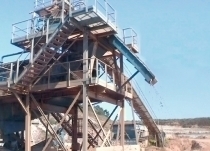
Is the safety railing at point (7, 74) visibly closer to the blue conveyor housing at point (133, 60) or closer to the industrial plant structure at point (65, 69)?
the industrial plant structure at point (65, 69)

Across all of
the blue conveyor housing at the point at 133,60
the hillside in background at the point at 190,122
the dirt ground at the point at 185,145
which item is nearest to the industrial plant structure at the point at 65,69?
the blue conveyor housing at the point at 133,60

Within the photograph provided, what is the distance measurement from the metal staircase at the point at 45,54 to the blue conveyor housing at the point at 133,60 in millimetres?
3320

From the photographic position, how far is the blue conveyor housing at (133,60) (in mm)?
19500

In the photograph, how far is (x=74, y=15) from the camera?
17.3 meters

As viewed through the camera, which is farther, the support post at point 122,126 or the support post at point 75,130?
the support post at point 75,130

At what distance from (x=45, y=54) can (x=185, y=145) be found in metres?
26.0

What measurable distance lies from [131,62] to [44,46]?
18.6ft

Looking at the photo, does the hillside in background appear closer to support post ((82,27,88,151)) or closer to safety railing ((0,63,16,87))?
safety railing ((0,63,16,87))

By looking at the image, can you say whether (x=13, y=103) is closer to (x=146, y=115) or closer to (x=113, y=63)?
(x=113, y=63)

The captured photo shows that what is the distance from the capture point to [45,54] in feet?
60.2

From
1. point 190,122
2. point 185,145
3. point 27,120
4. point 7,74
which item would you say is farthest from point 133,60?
point 190,122

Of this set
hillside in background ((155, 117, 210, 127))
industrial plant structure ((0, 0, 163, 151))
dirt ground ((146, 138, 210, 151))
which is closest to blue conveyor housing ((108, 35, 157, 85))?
industrial plant structure ((0, 0, 163, 151))

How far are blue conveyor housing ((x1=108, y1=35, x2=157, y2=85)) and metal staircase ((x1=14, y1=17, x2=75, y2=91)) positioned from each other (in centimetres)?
332

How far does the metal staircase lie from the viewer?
701 inches
